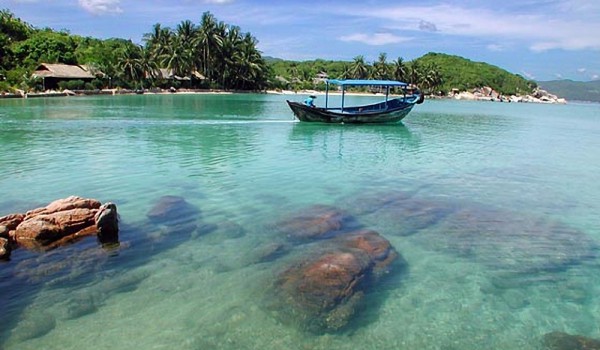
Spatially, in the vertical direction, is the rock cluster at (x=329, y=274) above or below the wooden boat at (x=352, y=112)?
below

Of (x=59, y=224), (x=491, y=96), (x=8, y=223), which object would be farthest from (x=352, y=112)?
(x=491, y=96)

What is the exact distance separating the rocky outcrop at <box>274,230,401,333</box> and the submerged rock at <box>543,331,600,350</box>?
2.50 m

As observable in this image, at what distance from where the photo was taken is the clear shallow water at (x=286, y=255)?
6.02 metres

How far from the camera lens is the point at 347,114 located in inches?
1259

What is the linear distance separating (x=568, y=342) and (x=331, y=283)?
3219 millimetres

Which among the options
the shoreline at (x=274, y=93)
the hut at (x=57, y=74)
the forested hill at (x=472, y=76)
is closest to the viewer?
the shoreline at (x=274, y=93)

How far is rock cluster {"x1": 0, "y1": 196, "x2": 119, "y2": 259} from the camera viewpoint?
27.6 feet

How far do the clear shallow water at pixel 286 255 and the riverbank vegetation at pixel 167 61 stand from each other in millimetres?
49225

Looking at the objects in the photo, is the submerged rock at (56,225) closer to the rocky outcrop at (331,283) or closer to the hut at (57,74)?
the rocky outcrop at (331,283)

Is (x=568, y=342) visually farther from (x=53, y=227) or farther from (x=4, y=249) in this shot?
(x=4, y=249)

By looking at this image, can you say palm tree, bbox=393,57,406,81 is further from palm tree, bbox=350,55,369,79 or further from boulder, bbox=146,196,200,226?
boulder, bbox=146,196,200,226

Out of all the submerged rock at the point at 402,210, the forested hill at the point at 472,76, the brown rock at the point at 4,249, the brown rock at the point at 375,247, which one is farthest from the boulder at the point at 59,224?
the forested hill at the point at 472,76

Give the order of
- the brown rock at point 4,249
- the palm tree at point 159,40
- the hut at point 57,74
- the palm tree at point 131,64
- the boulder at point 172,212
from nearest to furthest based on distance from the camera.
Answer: the brown rock at point 4,249 → the boulder at point 172,212 → the hut at point 57,74 → the palm tree at point 131,64 → the palm tree at point 159,40

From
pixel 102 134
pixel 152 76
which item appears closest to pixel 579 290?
pixel 102 134
